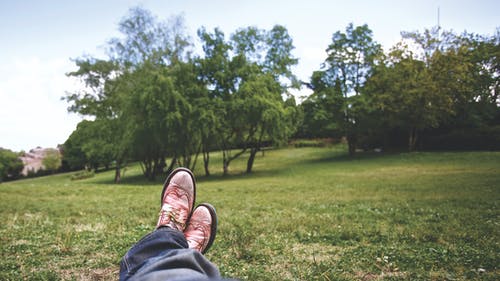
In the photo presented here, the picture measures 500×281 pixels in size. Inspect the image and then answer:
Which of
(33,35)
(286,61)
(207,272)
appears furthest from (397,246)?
(286,61)

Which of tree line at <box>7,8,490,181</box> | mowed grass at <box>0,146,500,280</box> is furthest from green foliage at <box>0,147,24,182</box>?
mowed grass at <box>0,146,500,280</box>

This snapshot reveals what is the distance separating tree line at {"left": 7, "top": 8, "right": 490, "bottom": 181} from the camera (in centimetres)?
2041

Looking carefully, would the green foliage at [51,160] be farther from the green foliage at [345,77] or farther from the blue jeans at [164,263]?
the blue jeans at [164,263]

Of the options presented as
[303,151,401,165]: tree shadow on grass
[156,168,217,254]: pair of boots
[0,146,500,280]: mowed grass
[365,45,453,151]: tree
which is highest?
[365,45,453,151]: tree

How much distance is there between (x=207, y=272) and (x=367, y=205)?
6.01 m

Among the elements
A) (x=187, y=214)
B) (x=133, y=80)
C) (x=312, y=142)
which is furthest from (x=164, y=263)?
(x=312, y=142)

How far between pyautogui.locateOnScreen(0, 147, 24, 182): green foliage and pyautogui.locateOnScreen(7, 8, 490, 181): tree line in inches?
1279

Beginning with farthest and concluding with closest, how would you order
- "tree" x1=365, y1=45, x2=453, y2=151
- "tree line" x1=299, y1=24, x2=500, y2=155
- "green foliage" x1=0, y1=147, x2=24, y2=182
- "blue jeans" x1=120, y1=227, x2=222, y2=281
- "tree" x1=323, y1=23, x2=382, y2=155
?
"green foliage" x1=0, y1=147, x2=24, y2=182 → "tree" x1=323, y1=23, x2=382, y2=155 → "tree" x1=365, y1=45, x2=453, y2=151 → "tree line" x1=299, y1=24, x2=500, y2=155 → "blue jeans" x1=120, y1=227, x2=222, y2=281

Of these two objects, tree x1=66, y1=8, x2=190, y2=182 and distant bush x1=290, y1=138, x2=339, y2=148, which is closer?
tree x1=66, y1=8, x2=190, y2=182

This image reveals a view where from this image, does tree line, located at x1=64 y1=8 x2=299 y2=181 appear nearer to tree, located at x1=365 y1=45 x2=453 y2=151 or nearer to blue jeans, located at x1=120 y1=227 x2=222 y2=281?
tree, located at x1=365 y1=45 x2=453 y2=151

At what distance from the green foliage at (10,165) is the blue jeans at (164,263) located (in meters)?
61.2

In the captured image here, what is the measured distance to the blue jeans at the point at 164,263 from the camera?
150 centimetres

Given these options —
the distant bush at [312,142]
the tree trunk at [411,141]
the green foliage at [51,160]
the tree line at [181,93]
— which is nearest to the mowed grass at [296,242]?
the tree line at [181,93]

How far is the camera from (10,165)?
4925 cm
